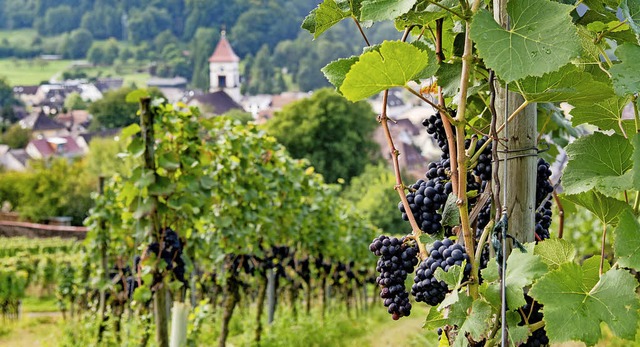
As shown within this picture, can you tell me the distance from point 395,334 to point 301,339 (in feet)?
5.64

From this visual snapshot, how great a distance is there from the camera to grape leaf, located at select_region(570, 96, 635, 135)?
1.29 metres

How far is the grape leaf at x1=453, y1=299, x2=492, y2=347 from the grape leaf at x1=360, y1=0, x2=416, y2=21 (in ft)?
1.40

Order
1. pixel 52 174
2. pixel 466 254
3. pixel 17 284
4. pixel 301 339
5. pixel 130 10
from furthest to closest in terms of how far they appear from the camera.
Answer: pixel 130 10
pixel 52 174
pixel 17 284
pixel 301 339
pixel 466 254

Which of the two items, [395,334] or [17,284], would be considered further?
[17,284]

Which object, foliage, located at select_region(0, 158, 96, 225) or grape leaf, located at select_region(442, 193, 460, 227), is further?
foliage, located at select_region(0, 158, 96, 225)

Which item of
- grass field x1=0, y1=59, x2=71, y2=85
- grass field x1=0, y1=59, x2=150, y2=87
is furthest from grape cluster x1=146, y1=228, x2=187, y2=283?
Answer: grass field x1=0, y1=59, x2=71, y2=85

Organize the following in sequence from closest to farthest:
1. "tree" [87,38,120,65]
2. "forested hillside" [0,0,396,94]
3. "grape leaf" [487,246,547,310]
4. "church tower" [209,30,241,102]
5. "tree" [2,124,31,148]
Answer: "grape leaf" [487,246,547,310]
"tree" [2,124,31,148]
"church tower" [209,30,241,102]
"forested hillside" [0,0,396,94]
"tree" [87,38,120,65]

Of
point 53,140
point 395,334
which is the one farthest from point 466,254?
point 53,140

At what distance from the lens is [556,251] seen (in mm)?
1259

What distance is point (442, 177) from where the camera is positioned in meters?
1.38

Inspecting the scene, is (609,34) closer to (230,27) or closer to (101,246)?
(101,246)

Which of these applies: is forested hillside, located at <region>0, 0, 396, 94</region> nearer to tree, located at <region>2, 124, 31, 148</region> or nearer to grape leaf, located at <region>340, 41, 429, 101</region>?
tree, located at <region>2, 124, 31, 148</region>

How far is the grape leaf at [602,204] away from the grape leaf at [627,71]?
289mm

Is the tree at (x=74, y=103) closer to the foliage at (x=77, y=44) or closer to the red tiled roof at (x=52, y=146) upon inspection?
the red tiled roof at (x=52, y=146)
